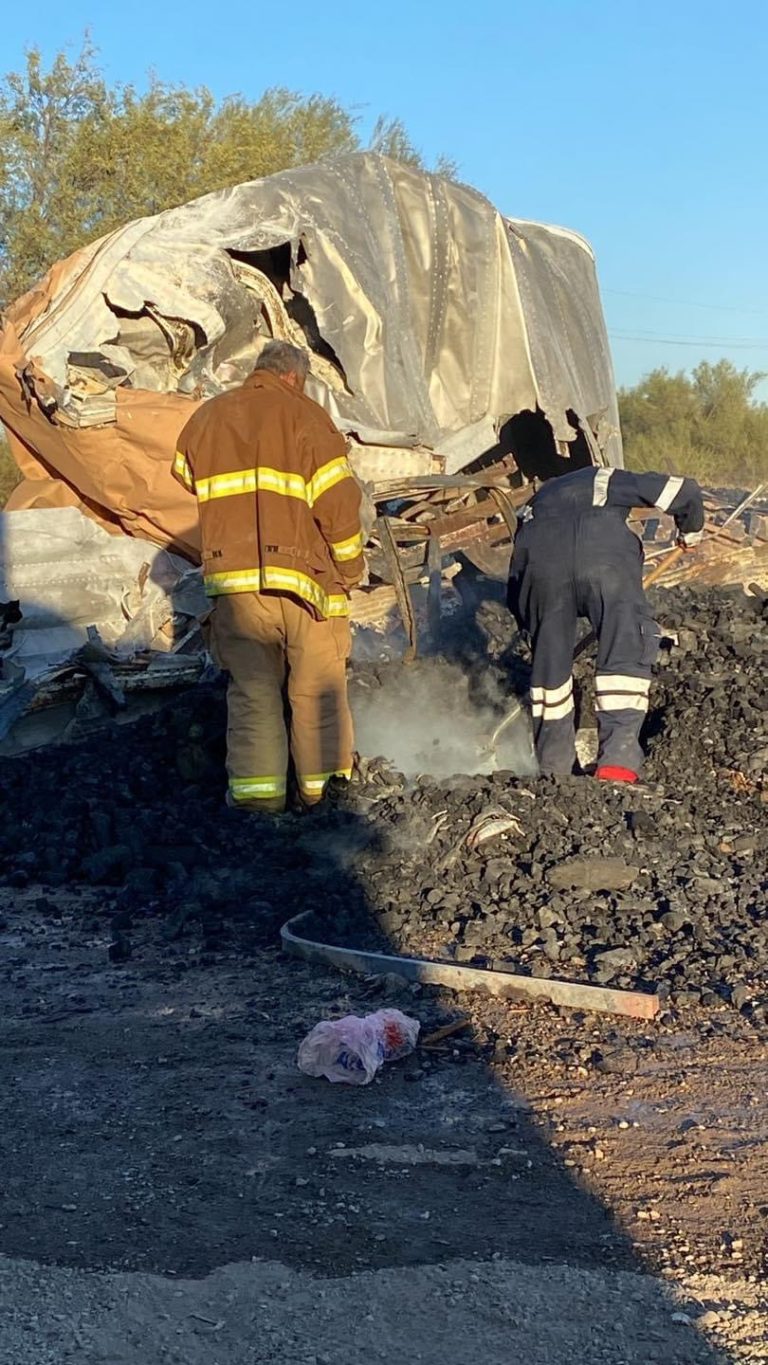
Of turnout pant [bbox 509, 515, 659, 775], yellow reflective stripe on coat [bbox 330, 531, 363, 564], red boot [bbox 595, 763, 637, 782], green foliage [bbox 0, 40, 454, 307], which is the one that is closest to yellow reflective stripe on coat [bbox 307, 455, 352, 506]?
yellow reflective stripe on coat [bbox 330, 531, 363, 564]

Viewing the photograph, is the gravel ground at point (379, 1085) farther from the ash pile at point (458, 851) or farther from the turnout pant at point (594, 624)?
the turnout pant at point (594, 624)

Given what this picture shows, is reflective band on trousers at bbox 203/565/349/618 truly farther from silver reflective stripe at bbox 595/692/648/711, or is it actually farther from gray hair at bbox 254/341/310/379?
silver reflective stripe at bbox 595/692/648/711

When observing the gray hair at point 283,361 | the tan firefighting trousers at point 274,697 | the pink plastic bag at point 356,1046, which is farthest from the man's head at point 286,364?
the pink plastic bag at point 356,1046

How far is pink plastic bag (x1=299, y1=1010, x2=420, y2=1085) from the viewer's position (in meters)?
3.48

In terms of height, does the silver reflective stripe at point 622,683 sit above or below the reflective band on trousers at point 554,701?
above

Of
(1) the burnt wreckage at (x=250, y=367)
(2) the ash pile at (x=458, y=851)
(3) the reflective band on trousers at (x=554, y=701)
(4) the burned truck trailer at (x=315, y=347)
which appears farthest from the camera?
(4) the burned truck trailer at (x=315, y=347)

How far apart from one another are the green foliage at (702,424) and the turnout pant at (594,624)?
24.0 metres

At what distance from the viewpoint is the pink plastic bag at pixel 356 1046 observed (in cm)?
348

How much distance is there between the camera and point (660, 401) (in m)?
34.3

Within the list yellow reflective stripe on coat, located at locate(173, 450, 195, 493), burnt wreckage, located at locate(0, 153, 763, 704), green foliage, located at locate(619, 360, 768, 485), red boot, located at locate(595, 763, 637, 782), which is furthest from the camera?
green foliage, located at locate(619, 360, 768, 485)

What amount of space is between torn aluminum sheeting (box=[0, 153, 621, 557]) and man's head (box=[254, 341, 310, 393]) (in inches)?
98.7

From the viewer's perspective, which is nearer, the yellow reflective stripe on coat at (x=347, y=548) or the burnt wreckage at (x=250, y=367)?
the yellow reflective stripe on coat at (x=347, y=548)

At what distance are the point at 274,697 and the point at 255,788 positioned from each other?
410 millimetres

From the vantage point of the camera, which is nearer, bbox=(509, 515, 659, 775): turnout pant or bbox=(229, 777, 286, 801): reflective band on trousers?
bbox=(229, 777, 286, 801): reflective band on trousers
